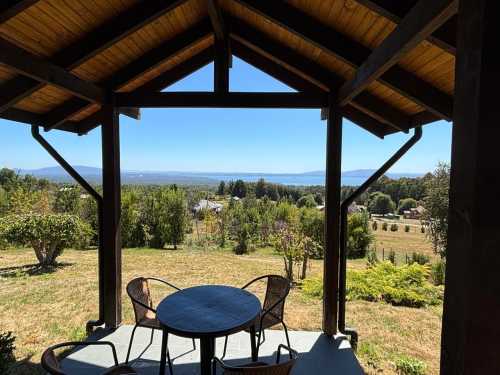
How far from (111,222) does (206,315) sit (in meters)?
1.90

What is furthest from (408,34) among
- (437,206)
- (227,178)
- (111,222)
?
(227,178)

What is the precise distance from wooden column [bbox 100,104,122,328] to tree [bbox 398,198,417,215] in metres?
11.7

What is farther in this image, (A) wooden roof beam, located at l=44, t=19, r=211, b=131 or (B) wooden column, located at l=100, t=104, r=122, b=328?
(B) wooden column, located at l=100, t=104, r=122, b=328

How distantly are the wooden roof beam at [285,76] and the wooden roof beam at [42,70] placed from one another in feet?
5.84

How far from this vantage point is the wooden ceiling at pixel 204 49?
7.58ft

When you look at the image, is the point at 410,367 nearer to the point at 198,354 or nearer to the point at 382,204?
the point at 198,354

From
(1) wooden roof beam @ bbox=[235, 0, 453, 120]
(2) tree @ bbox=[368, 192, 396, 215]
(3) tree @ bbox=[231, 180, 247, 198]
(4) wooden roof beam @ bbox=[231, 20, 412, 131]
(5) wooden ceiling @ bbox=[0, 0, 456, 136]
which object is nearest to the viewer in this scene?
(5) wooden ceiling @ bbox=[0, 0, 456, 136]

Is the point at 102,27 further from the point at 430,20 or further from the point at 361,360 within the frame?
the point at 361,360

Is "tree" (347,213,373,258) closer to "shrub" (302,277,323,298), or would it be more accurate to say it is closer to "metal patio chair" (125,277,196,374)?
"shrub" (302,277,323,298)

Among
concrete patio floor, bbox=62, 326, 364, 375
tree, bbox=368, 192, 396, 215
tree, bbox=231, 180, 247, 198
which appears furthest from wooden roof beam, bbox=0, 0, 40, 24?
tree, bbox=368, 192, 396, 215

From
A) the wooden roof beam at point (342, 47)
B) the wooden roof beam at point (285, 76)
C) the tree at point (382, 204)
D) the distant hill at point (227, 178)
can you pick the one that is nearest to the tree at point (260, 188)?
the distant hill at point (227, 178)

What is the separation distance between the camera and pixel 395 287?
18.0 ft

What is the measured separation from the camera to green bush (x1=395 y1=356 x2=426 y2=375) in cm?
312

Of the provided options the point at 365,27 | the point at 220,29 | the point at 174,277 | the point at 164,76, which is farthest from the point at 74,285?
the point at 365,27
